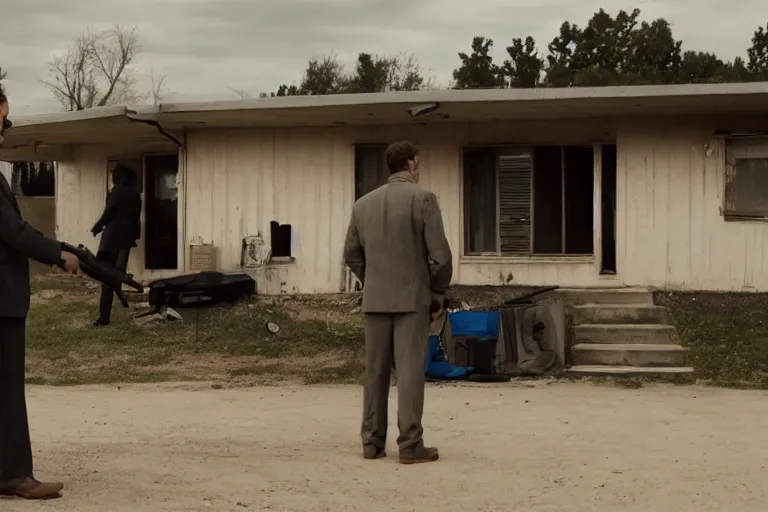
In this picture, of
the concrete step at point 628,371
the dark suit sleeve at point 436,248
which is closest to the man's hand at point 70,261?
the dark suit sleeve at point 436,248

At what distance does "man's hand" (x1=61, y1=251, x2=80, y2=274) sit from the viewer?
17.7 ft

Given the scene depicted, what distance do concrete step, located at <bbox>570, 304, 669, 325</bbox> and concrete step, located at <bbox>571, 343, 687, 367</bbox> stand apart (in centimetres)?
107

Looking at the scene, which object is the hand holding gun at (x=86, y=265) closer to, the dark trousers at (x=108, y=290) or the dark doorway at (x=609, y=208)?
the dark trousers at (x=108, y=290)

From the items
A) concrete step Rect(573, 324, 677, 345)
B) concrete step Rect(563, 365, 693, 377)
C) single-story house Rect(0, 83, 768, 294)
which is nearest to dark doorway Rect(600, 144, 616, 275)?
single-story house Rect(0, 83, 768, 294)

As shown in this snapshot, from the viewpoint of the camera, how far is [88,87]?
47.6 meters

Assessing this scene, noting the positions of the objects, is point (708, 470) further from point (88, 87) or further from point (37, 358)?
point (88, 87)

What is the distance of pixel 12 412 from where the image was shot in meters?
5.34

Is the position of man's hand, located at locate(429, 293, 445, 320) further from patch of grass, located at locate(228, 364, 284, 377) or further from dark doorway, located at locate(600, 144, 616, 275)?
dark doorway, located at locate(600, 144, 616, 275)

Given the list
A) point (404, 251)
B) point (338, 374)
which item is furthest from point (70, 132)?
point (404, 251)

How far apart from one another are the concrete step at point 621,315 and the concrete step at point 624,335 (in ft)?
1.58

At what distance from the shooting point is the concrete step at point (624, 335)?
1197 cm

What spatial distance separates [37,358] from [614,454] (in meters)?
7.39

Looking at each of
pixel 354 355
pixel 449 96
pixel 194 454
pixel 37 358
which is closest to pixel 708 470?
pixel 194 454

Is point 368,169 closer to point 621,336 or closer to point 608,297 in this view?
point 608,297
